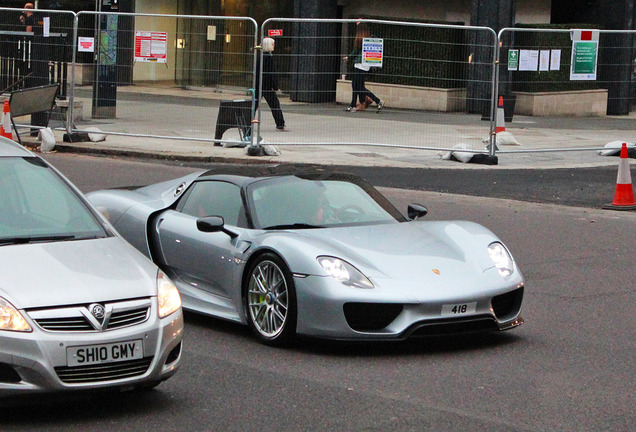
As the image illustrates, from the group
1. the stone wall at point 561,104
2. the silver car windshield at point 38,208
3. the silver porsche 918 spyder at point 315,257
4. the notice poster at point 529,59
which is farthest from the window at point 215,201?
the stone wall at point 561,104

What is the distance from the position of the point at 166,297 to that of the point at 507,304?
2666 mm

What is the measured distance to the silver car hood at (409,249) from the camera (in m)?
6.97

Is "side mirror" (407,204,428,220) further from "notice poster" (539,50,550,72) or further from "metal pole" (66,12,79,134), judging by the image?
"metal pole" (66,12,79,134)

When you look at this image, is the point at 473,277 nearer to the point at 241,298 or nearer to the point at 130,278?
the point at 241,298

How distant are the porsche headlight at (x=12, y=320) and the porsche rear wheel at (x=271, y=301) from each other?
2259 mm

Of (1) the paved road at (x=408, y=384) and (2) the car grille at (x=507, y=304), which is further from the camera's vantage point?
(2) the car grille at (x=507, y=304)

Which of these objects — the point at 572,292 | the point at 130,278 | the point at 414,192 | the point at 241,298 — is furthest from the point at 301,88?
the point at 130,278

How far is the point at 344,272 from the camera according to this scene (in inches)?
271

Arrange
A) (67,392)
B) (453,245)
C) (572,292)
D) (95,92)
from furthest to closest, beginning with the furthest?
(95,92) → (572,292) → (453,245) → (67,392)

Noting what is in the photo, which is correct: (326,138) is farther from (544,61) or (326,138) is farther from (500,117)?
(544,61)

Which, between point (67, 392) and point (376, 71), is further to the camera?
point (376, 71)

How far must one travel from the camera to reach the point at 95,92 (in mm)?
21250

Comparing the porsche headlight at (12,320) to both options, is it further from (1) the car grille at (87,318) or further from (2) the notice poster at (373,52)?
(2) the notice poster at (373,52)

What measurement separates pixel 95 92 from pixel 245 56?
13.9 ft
